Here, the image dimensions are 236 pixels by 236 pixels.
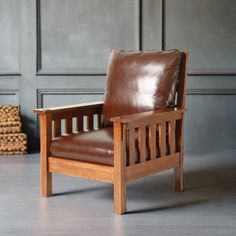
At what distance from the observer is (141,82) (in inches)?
135

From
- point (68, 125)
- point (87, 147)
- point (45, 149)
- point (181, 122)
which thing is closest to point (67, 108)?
point (68, 125)

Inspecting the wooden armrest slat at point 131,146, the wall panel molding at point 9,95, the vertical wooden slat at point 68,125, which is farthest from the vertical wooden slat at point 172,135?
the wall panel molding at point 9,95

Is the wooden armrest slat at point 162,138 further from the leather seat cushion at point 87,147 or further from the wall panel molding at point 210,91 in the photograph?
the wall panel molding at point 210,91

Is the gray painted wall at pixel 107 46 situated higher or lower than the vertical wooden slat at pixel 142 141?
higher

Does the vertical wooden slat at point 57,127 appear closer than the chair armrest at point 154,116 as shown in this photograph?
No

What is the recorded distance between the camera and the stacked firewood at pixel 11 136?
470 centimetres

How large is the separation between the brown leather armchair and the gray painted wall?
3.99 ft

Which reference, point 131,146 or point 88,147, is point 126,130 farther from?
point 88,147

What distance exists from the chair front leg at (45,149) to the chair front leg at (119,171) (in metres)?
0.55

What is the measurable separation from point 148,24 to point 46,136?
189 centimetres

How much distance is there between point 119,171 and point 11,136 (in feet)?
6.67

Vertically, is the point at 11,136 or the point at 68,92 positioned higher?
the point at 68,92

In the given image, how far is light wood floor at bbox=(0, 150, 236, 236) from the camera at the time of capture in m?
2.71

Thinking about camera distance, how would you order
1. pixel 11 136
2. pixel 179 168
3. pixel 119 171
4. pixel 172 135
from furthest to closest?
pixel 11 136, pixel 179 168, pixel 172 135, pixel 119 171
